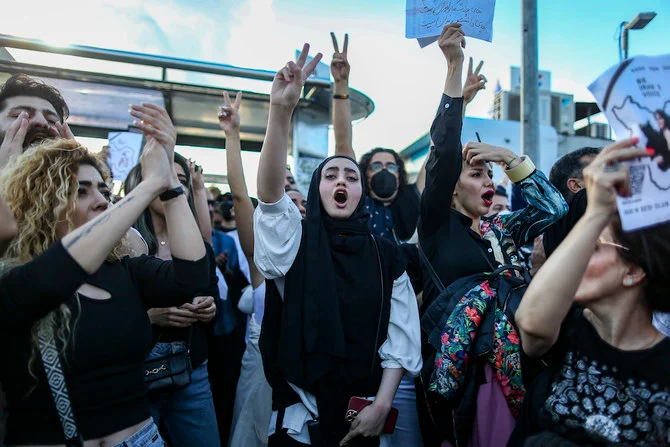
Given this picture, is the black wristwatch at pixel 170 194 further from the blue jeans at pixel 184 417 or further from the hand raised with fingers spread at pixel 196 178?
the hand raised with fingers spread at pixel 196 178

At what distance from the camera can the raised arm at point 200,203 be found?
309cm

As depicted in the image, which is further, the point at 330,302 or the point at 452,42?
the point at 452,42

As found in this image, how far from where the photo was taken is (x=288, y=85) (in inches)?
79.6

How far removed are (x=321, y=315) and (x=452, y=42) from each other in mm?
1389

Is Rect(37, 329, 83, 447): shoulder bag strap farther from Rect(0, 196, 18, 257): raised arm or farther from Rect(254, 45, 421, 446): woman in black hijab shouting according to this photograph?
Rect(254, 45, 421, 446): woman in black hijab shouting

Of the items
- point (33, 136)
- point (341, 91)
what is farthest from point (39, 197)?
point (341, 91)

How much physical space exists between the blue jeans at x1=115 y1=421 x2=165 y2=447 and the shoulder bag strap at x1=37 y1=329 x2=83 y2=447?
0.16m

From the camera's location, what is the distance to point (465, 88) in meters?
2.96

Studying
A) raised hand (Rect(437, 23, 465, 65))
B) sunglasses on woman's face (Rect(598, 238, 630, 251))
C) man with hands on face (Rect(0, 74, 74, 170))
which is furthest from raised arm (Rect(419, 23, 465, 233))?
man with hands on face (Rect(0, 74, 74, 170))

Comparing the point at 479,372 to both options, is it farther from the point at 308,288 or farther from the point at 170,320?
the point at 170,320

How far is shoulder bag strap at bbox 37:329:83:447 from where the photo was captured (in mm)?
1490

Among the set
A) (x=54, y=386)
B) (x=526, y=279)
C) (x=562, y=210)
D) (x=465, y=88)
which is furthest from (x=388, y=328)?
(x=465, y=88)

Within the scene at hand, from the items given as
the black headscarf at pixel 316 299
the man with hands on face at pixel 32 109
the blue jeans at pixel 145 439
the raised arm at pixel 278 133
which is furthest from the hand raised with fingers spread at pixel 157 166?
the man with hands on face at pixel 32 109

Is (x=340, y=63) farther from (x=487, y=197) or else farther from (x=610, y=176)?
(x=610, y=176)
